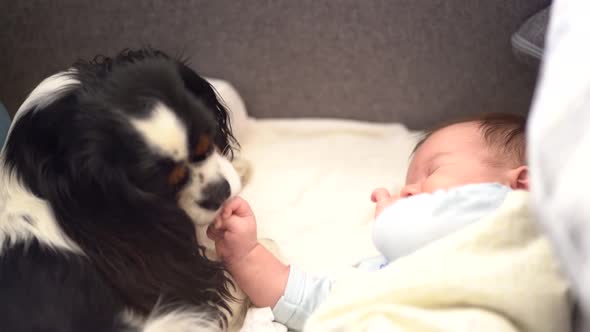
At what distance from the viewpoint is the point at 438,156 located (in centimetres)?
101

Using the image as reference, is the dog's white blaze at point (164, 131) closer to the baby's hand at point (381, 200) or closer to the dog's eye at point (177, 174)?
the dog's eye at point (177, 174)

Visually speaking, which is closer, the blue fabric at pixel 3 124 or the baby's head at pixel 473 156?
the baby's head at pixel 473 156

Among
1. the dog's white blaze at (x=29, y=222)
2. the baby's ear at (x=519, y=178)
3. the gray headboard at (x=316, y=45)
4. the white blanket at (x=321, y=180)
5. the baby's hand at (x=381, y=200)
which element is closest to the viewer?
the dog's white blaze at (x=29, y=222)

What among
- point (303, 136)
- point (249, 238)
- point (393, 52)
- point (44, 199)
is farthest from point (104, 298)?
point (393, 52)

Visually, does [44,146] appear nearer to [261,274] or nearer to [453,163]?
[261,274]

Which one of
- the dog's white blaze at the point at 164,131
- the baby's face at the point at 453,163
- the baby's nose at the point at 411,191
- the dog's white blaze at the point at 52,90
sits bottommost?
the baby's nose at the point at 411,191

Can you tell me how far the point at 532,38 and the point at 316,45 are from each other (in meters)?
0.44

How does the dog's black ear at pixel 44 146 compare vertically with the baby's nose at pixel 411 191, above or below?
above

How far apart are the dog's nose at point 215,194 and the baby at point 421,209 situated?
0.05 metres

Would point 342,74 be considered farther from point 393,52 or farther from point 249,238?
point 249,238

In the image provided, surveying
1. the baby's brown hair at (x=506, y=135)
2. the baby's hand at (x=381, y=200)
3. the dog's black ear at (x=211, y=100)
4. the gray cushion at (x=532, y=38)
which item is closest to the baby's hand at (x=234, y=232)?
the dog's black ear at (x=211, y=100)

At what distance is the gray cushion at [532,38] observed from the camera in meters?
1.15

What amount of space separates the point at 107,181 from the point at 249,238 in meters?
0.28

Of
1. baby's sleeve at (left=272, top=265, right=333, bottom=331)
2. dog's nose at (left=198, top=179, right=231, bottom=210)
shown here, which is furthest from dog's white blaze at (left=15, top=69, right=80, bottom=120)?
baby's sleeve at (left=272, top=265, right=333, bottom=331)
